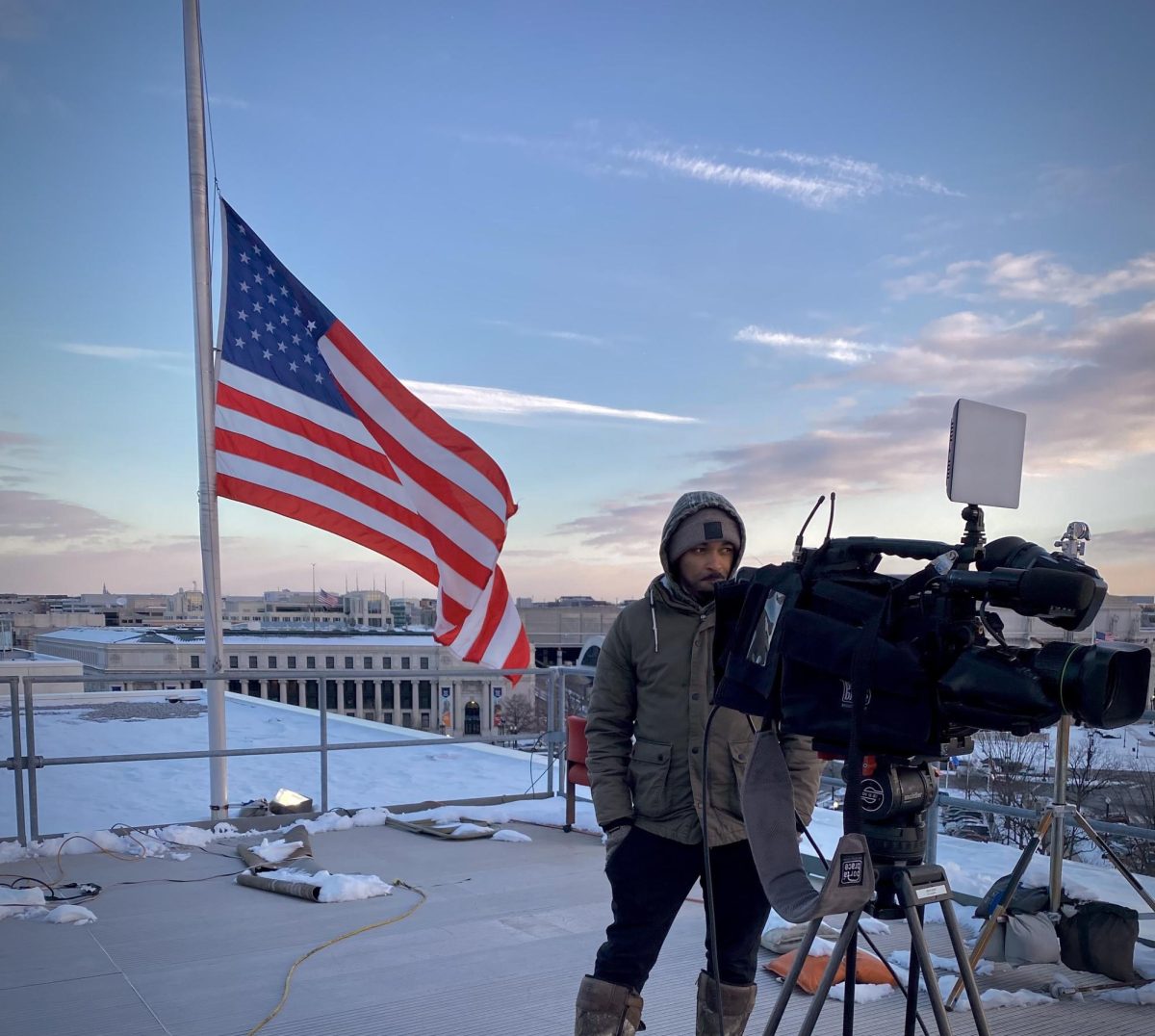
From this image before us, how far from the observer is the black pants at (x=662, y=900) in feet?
7.57

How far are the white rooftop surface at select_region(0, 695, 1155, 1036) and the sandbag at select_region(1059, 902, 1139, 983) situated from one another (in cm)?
10

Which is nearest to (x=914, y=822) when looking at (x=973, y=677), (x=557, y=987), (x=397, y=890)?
(x=973, y=677)

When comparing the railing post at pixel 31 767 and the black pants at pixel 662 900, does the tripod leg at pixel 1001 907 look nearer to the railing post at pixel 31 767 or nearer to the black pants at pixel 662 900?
the black pants at pixel 662 900

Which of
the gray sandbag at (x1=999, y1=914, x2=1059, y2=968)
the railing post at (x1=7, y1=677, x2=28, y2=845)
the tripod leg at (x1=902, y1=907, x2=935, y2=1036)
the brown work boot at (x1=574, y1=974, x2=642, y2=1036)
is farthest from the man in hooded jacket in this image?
the railing post at (x1=7, y1=677, x2=28, y2=845)

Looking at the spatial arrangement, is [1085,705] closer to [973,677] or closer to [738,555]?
[973,677]

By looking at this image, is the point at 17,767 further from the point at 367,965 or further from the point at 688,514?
the point at 688,514

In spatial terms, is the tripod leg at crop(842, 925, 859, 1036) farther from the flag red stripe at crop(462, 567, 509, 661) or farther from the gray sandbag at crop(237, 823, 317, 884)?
the flag red stripe at crop(462, 567, 509, 661)

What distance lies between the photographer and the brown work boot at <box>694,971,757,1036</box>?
2.40m

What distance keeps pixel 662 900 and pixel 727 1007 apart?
35cm

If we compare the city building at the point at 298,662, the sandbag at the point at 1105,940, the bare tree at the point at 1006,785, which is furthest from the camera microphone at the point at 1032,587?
the bare tree at the point at 1006,785

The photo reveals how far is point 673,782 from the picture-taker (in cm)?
235

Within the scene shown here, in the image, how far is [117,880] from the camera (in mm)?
4828

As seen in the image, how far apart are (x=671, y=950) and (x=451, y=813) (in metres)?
2.77

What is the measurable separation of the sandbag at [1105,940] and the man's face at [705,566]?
6.73 ft
